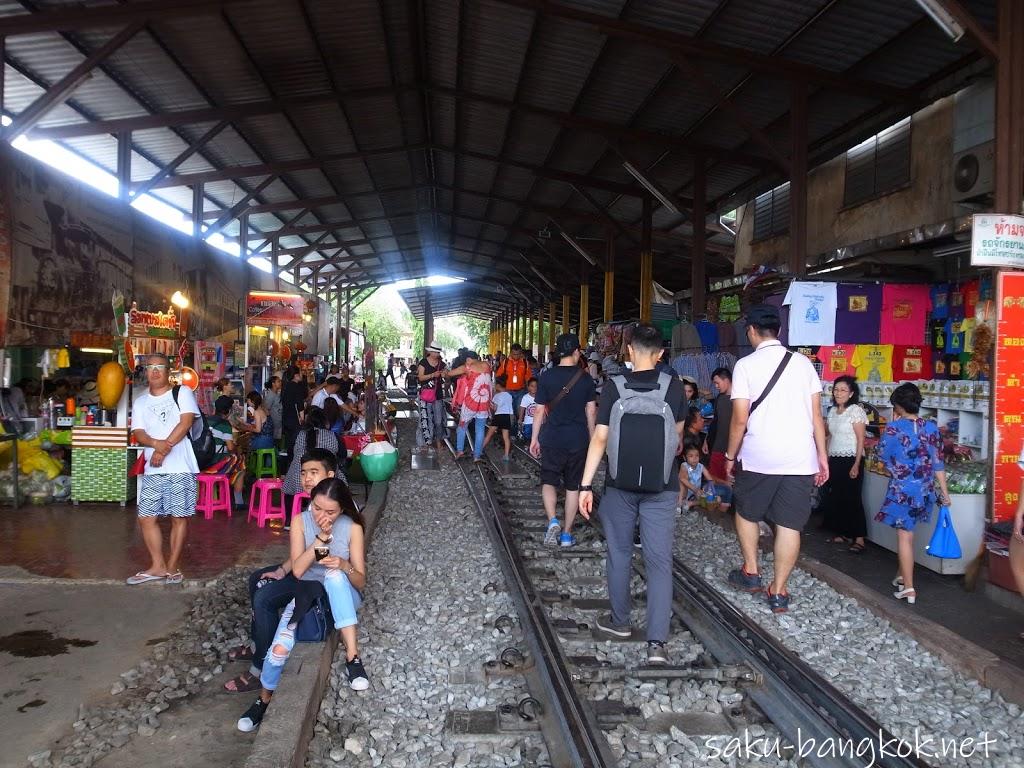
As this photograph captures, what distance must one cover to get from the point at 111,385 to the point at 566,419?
5.19 metres

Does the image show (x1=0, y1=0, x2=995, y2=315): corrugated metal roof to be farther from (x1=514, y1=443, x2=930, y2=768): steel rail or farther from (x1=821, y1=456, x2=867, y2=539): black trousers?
(x1=514, y1=443, x2=930, y2=768): steel rail

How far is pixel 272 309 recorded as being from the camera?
15562 mm

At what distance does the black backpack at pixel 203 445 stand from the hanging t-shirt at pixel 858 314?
7126 mm

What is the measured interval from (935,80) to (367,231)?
18838 millimetres

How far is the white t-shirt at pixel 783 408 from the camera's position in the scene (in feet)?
14.9

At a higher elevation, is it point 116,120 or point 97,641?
point 116,120

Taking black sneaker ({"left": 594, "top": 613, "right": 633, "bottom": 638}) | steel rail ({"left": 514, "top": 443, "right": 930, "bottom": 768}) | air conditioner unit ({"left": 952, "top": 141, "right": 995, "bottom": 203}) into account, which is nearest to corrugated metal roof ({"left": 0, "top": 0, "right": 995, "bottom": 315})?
air conditioner unit ({"left": 952, "top": 141, "right": 995, "bottom": 203})

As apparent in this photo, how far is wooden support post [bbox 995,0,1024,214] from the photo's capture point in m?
5.54

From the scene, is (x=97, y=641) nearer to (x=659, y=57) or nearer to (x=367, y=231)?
(x=659, y=57)

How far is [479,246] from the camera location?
1128 inches

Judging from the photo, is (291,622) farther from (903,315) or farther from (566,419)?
(903,315)

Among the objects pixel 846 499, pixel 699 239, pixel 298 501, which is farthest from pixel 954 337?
pixel 298 501

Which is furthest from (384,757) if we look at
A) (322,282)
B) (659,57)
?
(322,282)

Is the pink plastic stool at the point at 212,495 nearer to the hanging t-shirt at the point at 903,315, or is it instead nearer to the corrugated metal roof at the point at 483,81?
the corrugated metal roof at the point at 483,81
